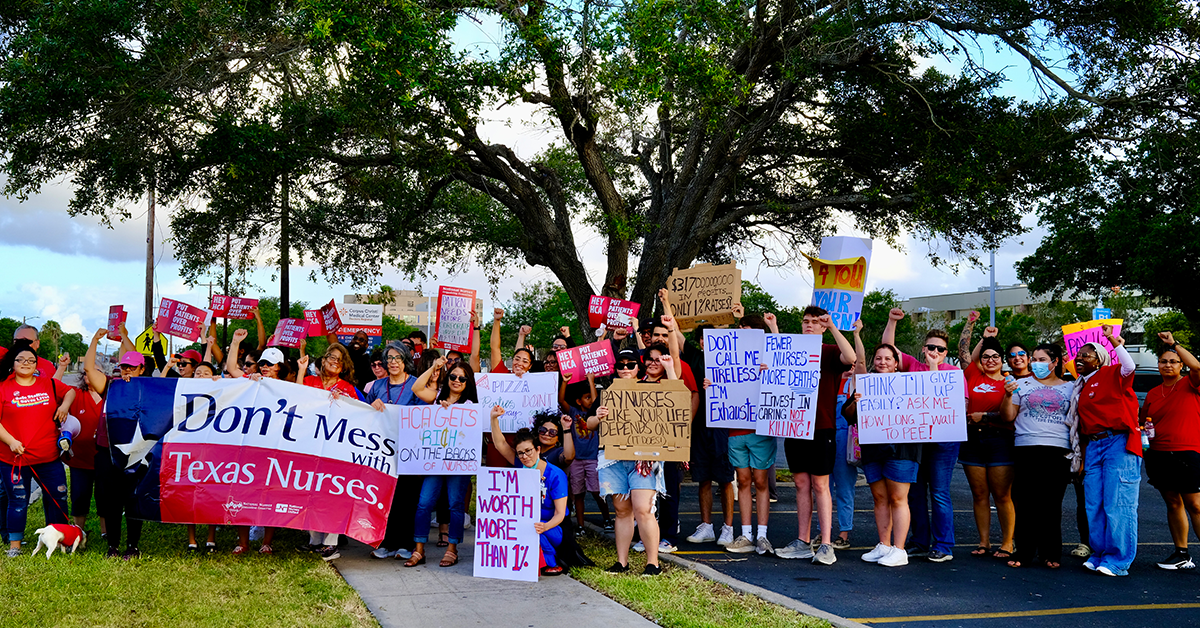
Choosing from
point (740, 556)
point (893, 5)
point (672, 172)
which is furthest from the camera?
point (672, 172)

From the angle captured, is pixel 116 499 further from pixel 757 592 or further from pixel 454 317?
pixel 757 592

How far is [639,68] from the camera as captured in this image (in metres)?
11.1

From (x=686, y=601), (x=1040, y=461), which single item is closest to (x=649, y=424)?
(x=686, y=601)

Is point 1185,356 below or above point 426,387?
above

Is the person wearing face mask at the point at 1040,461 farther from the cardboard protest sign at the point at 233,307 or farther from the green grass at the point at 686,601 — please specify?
the cardboard protest sign at the point at 233,307

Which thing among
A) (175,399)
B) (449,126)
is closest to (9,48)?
(449,126)

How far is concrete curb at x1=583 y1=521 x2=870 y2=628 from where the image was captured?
582cm

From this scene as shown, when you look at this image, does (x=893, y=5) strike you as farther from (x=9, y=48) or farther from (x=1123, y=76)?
(x=9, y=48)

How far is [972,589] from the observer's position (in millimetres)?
6914

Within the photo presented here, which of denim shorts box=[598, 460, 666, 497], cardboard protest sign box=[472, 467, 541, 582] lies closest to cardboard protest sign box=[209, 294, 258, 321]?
cardboard protest sign box=[472, 467, 541, 582]

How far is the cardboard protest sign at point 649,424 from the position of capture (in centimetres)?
729

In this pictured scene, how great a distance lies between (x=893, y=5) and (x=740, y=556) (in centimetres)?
841

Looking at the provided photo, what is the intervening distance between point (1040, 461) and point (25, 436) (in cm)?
835

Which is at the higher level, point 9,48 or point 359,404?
point 9,48
